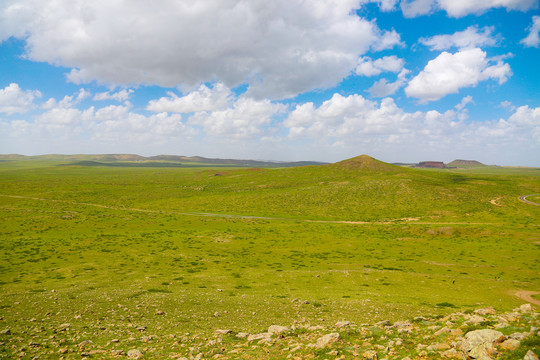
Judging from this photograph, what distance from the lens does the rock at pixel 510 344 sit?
1063 cm

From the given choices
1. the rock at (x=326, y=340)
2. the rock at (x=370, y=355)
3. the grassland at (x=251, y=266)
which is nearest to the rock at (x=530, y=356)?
the rock at (x=370, y=355)

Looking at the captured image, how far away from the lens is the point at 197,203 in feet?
383

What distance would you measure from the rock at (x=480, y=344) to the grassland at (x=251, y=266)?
8.90 m

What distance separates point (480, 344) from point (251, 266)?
1252 inches

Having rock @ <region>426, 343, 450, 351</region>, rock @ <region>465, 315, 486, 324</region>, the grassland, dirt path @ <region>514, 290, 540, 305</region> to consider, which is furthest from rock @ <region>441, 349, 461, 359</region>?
dirt path @ <region>514, 290, 540, 305</region>

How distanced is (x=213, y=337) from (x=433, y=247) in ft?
168

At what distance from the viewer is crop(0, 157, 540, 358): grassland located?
21.2m

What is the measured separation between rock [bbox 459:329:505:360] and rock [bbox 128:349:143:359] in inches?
640

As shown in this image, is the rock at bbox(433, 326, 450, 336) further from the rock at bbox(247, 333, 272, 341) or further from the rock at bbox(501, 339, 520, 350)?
the rock at bbox(247, 333, 272, 341)

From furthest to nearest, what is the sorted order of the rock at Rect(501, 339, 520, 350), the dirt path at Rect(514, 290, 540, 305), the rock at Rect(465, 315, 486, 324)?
the dirt path at Rect(514, 290, 540, 305)
the rock at Rect(465, 315, 486, 324)
the rock at Rect(501, 339, 520, 350)

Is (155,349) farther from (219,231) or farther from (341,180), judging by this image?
(341,180)

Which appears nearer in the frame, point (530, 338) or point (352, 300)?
point (530, 338)

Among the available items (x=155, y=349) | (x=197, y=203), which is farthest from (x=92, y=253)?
(x=197, y=203)

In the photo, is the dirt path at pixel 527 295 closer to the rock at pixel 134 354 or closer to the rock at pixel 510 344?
the rock at pixel 510 344
